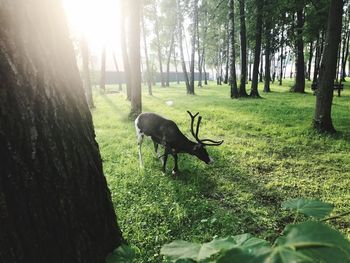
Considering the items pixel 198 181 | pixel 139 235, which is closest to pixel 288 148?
pixel 198 181

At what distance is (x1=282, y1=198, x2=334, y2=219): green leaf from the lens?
1060 millimetres

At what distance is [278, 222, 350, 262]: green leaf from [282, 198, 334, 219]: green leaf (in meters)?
0.37

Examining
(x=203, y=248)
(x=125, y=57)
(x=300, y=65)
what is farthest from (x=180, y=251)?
(x=300, y=65)

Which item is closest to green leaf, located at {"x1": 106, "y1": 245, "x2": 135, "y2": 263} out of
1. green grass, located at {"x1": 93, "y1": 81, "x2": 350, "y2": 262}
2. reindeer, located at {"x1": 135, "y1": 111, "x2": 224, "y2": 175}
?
green grass, located at {"x1": 93, "y1": 81, "x2": 350, "y2": 262}

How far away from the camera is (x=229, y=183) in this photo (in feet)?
19.3

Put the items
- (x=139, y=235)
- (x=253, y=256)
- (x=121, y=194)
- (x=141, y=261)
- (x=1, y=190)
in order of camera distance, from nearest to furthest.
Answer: (x=253, y=256), (x=1, y=190), (x=141, y=261), (x=139, y=235), (x=121, y=194)

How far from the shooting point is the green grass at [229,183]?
423 centimetres

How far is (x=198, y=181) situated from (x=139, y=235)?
223 centimetres

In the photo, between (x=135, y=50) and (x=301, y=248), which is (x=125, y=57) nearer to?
(x=135, y=50)

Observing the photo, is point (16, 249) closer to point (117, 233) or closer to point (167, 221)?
point (117, 233)

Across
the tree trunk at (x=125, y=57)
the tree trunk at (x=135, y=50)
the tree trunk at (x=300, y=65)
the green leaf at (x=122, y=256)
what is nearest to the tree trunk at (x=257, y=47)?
the tree trunk at (x=300, y=65)

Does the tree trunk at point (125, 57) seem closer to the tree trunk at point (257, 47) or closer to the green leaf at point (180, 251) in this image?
the tree trunk at point (257, 47)

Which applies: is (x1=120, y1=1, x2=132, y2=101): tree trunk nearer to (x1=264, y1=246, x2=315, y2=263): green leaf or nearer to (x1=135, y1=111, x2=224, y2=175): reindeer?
(x1=135, y1=111, x2=224, y2=175): reindeer

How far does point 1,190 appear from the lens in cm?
129
